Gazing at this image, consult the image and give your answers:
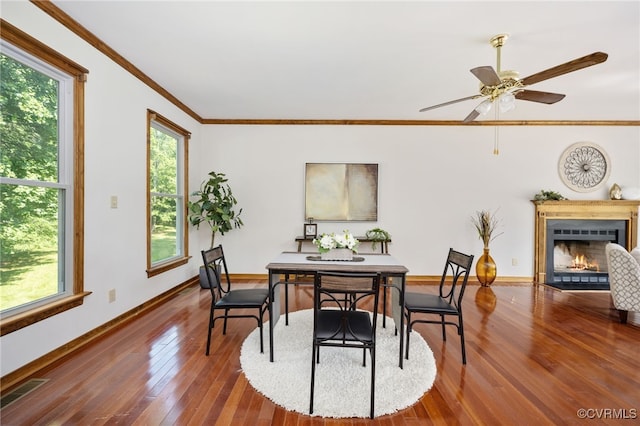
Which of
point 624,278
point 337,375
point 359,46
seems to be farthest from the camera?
point 624,278

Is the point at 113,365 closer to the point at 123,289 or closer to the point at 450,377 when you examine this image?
the point at 123,289

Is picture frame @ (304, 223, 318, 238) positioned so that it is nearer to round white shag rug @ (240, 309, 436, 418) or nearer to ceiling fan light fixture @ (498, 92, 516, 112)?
round white shag rug @ (240, 309, 436, 418)

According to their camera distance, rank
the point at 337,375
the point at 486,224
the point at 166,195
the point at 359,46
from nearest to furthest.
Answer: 1. the point at 337,375
2. the point at 359,46
3. the point at 166,195
4. the point at 486,224

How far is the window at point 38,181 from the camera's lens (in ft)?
6.60

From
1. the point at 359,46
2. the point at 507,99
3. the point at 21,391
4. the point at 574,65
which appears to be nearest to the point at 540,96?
the point at 507,99

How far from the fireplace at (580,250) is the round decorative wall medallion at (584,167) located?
0.64m

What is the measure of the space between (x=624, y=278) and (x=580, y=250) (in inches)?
85.9

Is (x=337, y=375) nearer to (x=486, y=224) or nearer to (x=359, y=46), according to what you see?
(x=359, y=46)

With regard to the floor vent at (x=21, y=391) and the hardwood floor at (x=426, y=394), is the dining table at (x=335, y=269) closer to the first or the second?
the hardwood floor at (x=426, y=394)

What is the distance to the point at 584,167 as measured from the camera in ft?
16.1

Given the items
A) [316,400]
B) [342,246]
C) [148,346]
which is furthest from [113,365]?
[342,246]

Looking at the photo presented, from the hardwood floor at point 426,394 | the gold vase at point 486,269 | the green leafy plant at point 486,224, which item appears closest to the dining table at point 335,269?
the hardwood floor at point 426,394

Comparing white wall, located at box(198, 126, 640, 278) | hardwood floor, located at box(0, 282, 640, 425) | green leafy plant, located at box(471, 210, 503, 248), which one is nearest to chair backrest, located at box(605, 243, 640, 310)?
hardwood floor, located at box(0, 282, 640, 425)

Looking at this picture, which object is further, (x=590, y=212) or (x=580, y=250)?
(x=580, y=250)
